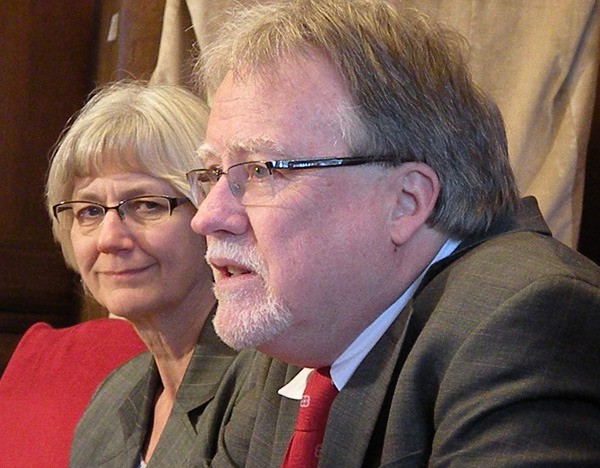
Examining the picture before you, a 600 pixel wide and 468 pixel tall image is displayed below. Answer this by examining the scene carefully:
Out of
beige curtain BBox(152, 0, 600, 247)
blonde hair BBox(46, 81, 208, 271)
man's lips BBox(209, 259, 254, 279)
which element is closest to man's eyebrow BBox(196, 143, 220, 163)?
man's lips BBox(209, 259, 254, 279)

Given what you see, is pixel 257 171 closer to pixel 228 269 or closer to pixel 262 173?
pixel 262 173

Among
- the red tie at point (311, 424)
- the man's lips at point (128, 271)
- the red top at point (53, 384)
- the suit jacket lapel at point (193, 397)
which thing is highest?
the man's lips at point (128, 271)

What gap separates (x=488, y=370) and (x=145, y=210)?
3.80 ft

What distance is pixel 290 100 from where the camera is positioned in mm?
1389

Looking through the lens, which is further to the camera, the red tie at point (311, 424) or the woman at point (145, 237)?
the woman at point (145, 237)

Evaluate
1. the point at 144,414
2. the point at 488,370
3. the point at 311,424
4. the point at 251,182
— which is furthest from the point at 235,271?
the point at 144,414

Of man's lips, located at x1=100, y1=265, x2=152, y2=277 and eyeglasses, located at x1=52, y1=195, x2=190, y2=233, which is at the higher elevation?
eyeglasses, located at x1=52, y1=195, x2=190, y2=233

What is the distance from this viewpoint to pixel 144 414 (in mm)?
2176

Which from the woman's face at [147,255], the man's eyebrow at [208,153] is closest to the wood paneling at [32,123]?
the woman's face at [147,255]

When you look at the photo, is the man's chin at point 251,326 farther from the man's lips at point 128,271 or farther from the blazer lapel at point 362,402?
the man's lips at point 128,271

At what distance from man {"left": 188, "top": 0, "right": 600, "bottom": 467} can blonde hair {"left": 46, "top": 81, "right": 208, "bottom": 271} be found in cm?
61

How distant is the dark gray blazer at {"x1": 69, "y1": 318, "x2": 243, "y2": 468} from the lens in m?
1.95

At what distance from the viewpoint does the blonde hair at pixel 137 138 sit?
6.91ft

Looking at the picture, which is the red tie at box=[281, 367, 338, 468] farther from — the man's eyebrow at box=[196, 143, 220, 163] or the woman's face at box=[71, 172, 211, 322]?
the woman's face at box=[71, 172, 211, 322]
